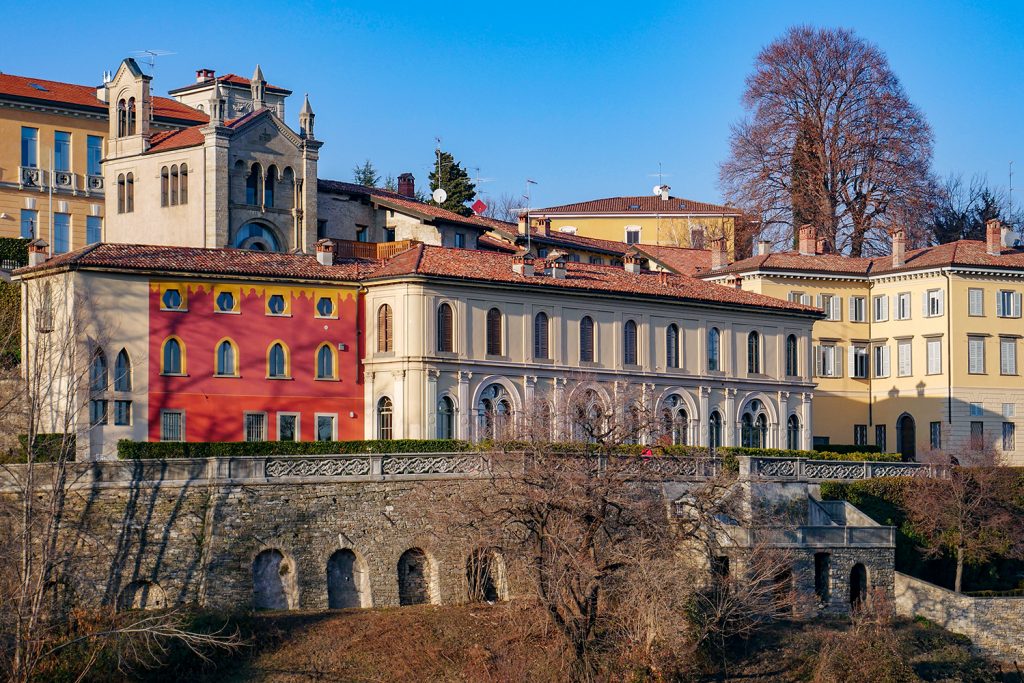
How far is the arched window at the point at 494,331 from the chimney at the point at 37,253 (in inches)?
584

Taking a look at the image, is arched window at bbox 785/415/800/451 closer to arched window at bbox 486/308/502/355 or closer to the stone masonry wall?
arched window at bbox 486/308/502/355

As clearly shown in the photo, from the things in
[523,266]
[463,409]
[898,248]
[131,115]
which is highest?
[131,115]

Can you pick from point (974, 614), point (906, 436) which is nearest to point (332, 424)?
point (974, 614)

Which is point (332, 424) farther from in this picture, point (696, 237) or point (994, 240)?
point (696, 237)

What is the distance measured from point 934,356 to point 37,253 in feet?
120

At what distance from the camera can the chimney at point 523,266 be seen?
65.4 m

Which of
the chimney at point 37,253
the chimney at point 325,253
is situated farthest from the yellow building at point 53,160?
→ the chimney at point 325,253

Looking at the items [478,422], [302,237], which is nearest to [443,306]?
[478,422]

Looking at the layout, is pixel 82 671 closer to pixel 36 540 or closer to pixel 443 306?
pixel 36 540

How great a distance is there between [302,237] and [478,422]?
1102 cm

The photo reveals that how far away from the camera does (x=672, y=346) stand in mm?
68375

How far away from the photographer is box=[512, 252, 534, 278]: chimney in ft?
214

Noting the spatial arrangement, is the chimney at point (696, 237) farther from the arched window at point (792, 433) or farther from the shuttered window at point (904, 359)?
the arched window at point (792, 433)

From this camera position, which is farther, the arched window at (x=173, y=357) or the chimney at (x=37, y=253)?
the chimney at (x=37, y=253)
